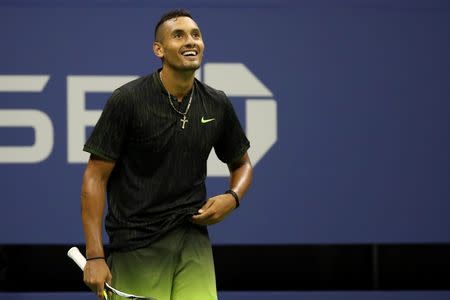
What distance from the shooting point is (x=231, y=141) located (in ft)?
10.4

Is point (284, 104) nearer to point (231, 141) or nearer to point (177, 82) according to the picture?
point (231, 141)

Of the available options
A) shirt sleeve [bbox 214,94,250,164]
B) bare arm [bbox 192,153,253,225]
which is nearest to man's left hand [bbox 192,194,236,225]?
bare arm [bbox 192,153,253,225]

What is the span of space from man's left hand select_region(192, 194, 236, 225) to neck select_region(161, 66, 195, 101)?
1.22 ft

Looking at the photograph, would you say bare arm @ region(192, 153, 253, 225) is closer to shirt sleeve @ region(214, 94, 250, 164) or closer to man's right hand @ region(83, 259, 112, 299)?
shirt sleeve @ region(214, 94, 250, 164)

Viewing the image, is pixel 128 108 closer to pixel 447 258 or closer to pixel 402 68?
pixel 402 68

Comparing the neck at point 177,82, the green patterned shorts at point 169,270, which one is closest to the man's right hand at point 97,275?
the green patterned shorts at point 169,270

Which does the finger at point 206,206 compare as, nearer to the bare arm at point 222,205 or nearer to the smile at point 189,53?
the bare arm at point 222,205

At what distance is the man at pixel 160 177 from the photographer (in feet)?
9.48

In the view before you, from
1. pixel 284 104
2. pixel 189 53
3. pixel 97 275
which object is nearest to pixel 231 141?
pixel 189 53

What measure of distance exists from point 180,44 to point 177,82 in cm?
13

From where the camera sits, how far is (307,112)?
4.86 m

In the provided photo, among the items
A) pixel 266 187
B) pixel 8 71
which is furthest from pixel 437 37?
pixel 8 71

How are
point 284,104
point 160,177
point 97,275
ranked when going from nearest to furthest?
point 97,275
point 160,177
point 284,104

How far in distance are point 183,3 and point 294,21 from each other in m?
0.63
